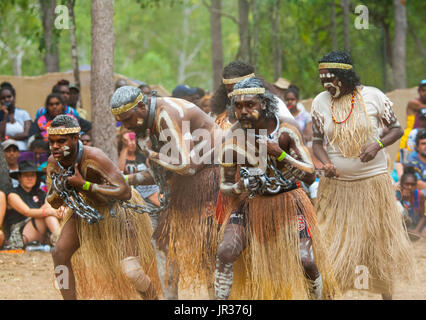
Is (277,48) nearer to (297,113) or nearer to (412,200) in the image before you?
(297,113)

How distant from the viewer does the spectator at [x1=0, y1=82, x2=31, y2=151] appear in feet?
30.3

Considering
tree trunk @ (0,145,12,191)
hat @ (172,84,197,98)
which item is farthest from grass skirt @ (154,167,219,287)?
tree trunk @ (0,145,12,191)

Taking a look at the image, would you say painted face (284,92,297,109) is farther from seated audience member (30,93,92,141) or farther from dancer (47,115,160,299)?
dancer (47,115,160,299)

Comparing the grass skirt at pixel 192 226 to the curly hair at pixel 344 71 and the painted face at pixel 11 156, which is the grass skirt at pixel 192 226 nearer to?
the curly hair at pixel 344 71

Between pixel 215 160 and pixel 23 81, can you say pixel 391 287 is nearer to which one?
pixel 215 160

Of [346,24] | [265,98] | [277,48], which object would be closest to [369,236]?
[265,98]

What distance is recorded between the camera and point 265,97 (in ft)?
15.4

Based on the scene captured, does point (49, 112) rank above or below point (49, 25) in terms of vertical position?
below

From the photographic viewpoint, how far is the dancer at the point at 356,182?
552 centimetres

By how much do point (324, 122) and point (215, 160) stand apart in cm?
103

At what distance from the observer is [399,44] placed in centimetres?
1505

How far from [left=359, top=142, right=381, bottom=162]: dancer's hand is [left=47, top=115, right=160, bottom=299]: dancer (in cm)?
170

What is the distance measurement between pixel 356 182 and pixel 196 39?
39.0 meters
